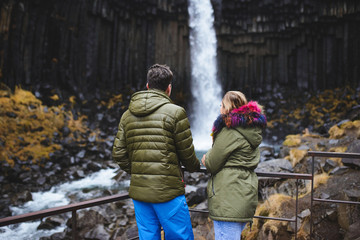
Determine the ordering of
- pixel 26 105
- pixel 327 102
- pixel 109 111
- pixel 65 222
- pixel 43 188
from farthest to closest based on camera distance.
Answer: pixel 327 102 < pixel 109 111 < pixel 26 105 < pixel 43 188 < pixel 65 222

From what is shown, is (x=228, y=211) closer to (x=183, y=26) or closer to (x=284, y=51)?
(x=183, y=26)

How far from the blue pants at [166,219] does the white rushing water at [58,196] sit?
210 inches

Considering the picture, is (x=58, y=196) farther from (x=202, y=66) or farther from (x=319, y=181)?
(x=202, y=66)

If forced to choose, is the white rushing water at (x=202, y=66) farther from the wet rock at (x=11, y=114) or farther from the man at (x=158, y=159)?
the man at (x=158, y=159)

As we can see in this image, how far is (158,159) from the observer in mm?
2035

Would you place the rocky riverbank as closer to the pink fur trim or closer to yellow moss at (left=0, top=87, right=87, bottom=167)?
yellow moss at (left=0, top=87, right=87, bottom=167)

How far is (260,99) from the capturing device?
20.4m

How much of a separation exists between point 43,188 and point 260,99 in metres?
16.4

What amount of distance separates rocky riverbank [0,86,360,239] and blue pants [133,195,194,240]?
199 centimetres

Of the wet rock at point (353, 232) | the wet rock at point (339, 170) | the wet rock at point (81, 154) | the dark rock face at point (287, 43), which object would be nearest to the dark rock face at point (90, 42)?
the dark rock face at point (287, 43)

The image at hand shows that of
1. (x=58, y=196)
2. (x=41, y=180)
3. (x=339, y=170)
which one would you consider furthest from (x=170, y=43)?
(x=339, y=170)

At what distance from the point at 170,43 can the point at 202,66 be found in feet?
10.1

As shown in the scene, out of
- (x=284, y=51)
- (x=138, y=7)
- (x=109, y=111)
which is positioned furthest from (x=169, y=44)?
(x=284, y=51)

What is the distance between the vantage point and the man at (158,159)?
2.04 m
